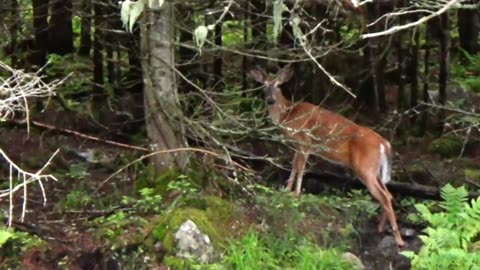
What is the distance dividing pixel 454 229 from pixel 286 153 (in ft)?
9.91

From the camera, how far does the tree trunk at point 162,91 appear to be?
28.7 ft

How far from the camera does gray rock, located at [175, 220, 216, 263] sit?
8.01 metres

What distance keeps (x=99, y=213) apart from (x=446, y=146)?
514 centimetres

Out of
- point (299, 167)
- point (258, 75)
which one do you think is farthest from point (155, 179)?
point (258, 75)

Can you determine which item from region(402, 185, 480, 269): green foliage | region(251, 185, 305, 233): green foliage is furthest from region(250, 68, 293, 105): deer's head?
region(402, 185, 480, 269): green foliage

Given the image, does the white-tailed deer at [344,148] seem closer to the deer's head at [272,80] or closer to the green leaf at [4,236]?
the deer's head at [272,80]

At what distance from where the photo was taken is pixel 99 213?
28.2 feet

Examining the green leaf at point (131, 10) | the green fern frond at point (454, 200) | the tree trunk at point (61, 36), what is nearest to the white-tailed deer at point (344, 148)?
the green fern frond at point (454, 200)

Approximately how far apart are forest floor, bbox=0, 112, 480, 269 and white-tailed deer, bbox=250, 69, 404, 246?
0.25m

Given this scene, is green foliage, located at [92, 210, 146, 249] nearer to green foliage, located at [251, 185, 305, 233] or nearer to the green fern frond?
green foliage, located at [251, 185, 305, 233]

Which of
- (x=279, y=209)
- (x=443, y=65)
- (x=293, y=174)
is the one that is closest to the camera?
(x=279, y=209)

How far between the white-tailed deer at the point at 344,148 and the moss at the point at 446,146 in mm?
1994

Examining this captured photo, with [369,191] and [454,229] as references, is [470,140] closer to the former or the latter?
[369,191]

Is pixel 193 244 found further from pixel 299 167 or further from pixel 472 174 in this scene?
pixel 472 174
